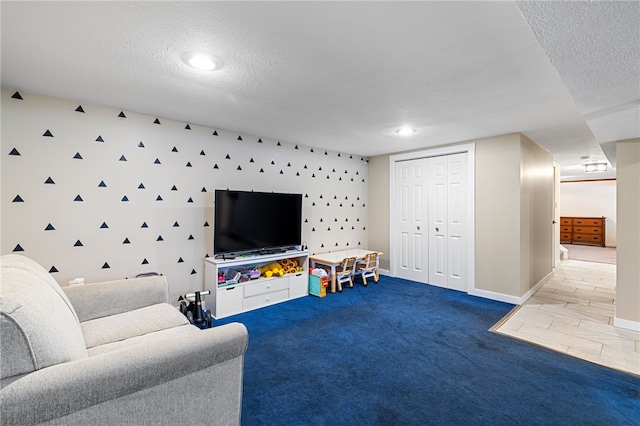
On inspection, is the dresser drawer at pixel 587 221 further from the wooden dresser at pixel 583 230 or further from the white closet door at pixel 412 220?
the white closet door at pixel 412 220

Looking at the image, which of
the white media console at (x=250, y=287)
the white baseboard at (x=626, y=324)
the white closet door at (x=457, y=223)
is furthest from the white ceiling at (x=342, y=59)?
the white baseboard at (x=626, y=324)

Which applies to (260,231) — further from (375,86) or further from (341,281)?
(375,86)

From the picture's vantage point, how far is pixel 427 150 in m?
4.97

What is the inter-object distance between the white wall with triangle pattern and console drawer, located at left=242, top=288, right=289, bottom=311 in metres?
0.65

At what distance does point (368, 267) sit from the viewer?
5.02 m

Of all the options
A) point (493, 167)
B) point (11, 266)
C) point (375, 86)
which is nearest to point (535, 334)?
point (493, 167)

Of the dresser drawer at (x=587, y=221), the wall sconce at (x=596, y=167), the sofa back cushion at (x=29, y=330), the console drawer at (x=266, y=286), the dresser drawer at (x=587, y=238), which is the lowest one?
the console drawer at (x=266, y=286)

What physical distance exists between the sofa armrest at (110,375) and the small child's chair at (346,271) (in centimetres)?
330

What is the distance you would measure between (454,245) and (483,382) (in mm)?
2754

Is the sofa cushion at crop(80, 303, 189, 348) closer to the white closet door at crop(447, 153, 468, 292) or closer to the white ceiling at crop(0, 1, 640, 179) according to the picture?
the white ceiling at crop(0, 1, 640, 179)

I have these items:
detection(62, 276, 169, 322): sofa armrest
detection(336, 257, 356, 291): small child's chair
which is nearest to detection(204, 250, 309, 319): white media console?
detection(336, 257, 356, 291): small child's chair

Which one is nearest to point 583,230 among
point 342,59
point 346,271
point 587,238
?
point 587,238

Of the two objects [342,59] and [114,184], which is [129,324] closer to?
[114,184]

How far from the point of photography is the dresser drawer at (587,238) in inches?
377
